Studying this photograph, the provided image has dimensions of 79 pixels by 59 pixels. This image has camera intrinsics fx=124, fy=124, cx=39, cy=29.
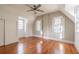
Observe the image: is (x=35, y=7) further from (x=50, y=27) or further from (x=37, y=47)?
(x=37, y=47)

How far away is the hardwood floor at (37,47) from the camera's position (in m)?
2.35

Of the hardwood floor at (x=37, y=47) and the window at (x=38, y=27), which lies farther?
the window at (x=38, y=27)

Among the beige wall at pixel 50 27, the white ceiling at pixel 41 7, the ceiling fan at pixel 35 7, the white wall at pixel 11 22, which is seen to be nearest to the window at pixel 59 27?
the beige wall at pixel 50 27

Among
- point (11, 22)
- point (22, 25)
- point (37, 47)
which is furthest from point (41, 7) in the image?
point (37, 47)

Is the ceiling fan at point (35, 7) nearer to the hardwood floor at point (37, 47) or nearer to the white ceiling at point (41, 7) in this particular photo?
the white ceiling at point (41, 7)

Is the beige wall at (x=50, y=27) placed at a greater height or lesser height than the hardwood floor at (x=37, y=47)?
greater

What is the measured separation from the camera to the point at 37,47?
239cm

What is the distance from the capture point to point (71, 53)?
2.33 m

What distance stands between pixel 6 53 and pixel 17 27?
537mm

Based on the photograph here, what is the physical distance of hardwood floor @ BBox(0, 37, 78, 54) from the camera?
2.35 meters

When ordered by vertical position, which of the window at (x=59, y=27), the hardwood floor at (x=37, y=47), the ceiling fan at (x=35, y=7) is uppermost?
the ceiling fan at (x=35, y=7)

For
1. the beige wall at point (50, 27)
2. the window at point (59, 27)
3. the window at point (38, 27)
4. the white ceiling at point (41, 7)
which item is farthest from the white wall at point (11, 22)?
the window at point (59, 27)
